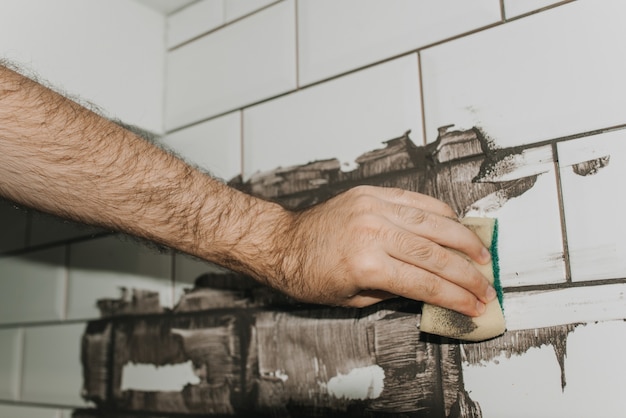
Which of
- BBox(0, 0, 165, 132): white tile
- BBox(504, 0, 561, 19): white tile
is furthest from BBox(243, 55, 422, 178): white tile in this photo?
BBox(0, 0, 165, 132): white tile

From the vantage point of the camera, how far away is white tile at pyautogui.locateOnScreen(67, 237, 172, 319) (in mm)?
1069

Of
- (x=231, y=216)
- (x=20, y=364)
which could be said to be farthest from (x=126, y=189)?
(x=20, y=364)

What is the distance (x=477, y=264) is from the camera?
0.69 metres

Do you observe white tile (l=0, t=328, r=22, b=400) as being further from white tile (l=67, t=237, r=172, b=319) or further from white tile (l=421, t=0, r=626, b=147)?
white tile (l=421, t=0, r=626, b=147)

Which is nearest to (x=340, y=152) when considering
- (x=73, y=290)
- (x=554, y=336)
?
(x=554, y=336)

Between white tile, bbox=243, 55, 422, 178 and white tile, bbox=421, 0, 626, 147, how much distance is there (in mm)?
33

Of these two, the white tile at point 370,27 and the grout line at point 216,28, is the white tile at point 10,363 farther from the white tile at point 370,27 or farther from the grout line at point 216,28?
the white tile at point 370,27

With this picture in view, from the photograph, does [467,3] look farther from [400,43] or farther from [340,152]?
[340,152]

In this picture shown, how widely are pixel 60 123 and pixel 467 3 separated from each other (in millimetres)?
527

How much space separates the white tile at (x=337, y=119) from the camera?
0.82 m

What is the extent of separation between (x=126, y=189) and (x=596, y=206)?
0.54 m

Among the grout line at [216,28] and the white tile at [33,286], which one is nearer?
the grout line at [216,28]

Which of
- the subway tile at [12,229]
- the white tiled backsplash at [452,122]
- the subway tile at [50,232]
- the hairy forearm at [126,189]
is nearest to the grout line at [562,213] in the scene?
the white tiled backsplash at [452,122]

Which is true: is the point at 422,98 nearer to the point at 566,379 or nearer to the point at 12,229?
the point at 566,379
